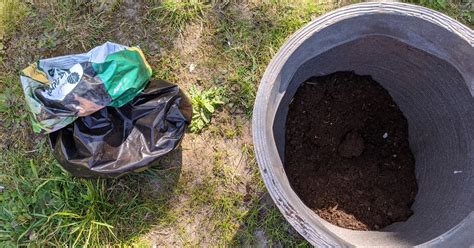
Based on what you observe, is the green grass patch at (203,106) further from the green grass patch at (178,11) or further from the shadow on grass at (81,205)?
the green grass patch at (178,11)

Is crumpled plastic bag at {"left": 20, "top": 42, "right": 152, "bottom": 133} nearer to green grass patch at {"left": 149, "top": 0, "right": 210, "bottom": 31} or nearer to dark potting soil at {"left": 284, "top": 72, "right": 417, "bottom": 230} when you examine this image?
green grass patch at {"left": 149, "top": 0, "right": 210, "bottom": 31}

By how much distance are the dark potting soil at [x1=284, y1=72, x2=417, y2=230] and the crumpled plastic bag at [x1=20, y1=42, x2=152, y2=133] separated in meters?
0.72

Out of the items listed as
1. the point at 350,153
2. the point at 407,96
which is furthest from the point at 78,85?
the point at 407,96

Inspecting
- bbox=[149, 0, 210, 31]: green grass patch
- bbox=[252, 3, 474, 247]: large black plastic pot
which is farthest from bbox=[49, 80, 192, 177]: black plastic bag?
bbox=[252, 3, 474, 247]: large black plastic pot

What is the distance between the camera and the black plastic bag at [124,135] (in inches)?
76.7

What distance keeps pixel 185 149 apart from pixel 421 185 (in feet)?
3.42

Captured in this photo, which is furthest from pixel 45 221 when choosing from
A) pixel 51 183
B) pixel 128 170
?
pixel 128 170

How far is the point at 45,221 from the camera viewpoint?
2.16 m

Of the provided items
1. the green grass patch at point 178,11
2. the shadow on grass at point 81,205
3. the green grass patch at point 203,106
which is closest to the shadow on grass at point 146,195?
the shadow on grass at point 81,205

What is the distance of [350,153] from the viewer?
1897mm

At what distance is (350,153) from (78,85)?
114 cm

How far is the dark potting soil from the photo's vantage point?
5.80 feet

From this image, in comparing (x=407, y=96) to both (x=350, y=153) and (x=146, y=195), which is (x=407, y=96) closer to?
(x=350, y=153)

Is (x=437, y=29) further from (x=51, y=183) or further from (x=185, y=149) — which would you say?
(x=51, y=183)
